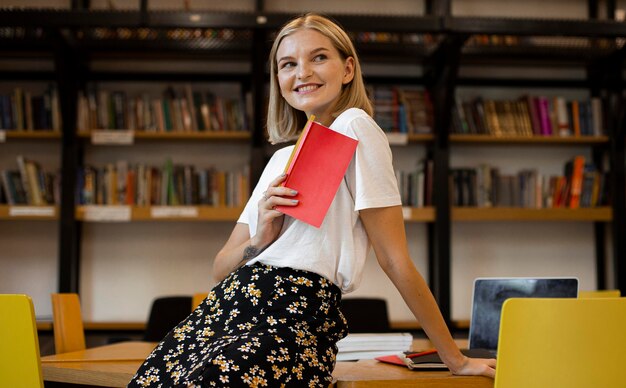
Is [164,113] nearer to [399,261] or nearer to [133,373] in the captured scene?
[133,373]

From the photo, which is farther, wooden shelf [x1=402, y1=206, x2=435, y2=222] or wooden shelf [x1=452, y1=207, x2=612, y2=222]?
wooden shelf [x1=452, y1=207, x2=612, y2=222]

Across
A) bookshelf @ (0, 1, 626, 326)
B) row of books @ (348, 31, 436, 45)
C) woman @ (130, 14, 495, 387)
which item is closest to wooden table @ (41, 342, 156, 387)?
woman @ (130, 14, 495, 387)

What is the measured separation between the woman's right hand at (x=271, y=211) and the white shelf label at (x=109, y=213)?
333cm

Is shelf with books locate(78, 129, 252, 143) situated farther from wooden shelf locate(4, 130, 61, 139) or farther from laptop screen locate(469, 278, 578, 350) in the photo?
laptop screen locate(469, 278, 578, 350)

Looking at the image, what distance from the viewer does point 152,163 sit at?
5094 mm

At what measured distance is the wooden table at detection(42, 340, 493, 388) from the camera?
1538mm

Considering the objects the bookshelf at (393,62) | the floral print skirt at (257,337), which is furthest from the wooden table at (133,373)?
the bookshelf at (393,62)

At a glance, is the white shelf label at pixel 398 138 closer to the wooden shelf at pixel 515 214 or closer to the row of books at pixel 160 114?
the wooden shelf at pixel 515 214

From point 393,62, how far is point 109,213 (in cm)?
233

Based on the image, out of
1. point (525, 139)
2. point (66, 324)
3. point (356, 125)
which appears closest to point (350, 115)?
point (356, 125)

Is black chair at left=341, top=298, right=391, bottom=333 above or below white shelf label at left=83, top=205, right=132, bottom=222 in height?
below

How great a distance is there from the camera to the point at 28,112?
484cm

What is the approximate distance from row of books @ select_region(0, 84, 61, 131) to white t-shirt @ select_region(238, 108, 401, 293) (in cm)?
385

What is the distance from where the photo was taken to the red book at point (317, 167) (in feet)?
4.42
